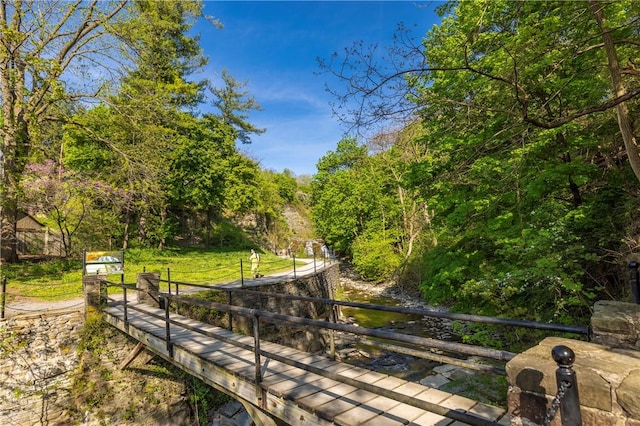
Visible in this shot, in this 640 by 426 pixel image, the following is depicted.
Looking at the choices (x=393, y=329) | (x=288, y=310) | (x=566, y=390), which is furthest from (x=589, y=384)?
(x=393, y=329)

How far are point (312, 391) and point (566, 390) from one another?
2.42m

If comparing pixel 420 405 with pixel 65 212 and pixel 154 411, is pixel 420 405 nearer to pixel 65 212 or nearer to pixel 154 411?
pixel 154 411

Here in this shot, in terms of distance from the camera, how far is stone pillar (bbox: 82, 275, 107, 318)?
833 cm

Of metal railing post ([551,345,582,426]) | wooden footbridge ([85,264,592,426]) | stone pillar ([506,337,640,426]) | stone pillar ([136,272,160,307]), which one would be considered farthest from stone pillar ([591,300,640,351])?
stone pillar ([136,272,160,307])

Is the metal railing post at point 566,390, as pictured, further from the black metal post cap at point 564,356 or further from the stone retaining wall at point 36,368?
the stone retaining wall at point 36,368

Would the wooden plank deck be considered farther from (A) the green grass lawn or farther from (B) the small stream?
(B) the small stream

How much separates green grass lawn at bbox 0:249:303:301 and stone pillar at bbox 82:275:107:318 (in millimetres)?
1273

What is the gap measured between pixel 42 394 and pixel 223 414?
384 centimetres

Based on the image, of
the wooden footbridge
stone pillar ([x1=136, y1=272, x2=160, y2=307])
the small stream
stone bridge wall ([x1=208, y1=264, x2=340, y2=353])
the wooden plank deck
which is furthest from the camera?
stone bridge wall ([x1=208, y1=264, x2=340, y2=353])

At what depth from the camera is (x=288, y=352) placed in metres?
4.82

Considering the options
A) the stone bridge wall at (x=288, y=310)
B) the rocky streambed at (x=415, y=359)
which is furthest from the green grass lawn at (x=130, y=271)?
the rocky streambed at (x=415, y=359)

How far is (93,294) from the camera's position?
8.41 meters

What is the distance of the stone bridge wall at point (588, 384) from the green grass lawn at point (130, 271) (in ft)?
31.0

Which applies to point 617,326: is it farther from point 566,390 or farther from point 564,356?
point 564,356
